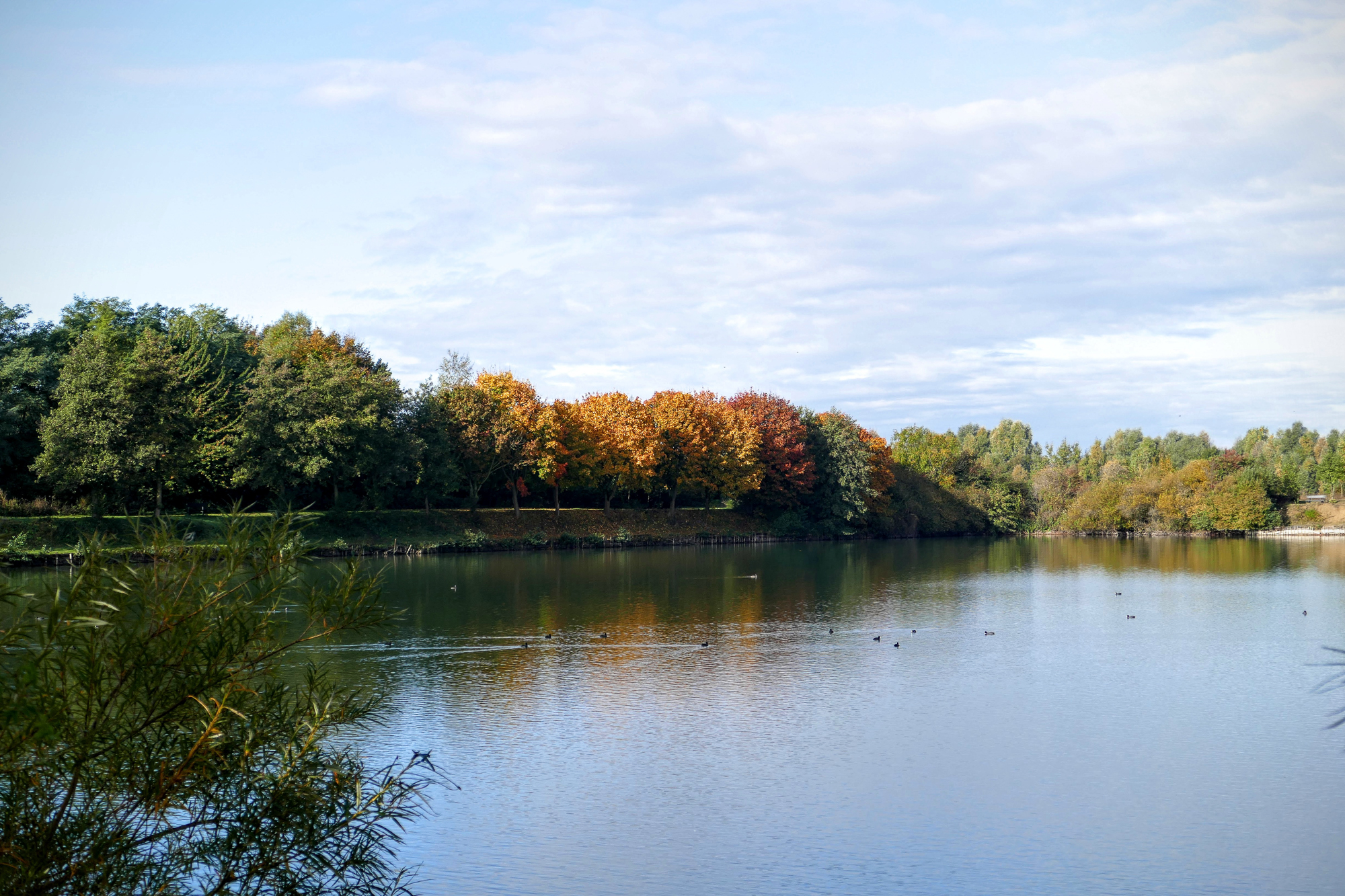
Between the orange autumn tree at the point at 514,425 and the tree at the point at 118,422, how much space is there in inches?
739

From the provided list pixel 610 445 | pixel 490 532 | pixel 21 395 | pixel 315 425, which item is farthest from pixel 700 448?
pixel 21 395

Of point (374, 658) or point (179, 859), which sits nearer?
point (179, 859)

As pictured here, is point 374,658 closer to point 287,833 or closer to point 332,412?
point 287,833

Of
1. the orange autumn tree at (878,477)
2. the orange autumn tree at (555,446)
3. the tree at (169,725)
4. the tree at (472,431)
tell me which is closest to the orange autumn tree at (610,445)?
the orange autumn tree at (555,446)

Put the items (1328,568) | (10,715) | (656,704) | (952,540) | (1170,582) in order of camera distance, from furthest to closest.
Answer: (952,540) < (1328,568) < (1170,582) < (656,704) < (10,715)

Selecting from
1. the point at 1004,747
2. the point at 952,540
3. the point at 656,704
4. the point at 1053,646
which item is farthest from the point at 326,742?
the point at 952,540

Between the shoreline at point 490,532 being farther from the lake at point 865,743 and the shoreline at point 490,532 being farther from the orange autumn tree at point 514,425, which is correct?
the lake at point 865,743

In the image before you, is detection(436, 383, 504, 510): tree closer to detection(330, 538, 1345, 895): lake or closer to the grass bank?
the grass bank

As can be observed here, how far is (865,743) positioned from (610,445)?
53.8 m

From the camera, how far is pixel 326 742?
17.6 metres

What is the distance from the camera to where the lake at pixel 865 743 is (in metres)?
13.5

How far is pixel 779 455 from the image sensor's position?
79.8m

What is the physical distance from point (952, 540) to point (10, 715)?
86.4m

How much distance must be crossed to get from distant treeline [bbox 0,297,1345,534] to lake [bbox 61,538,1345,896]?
1342 cm
